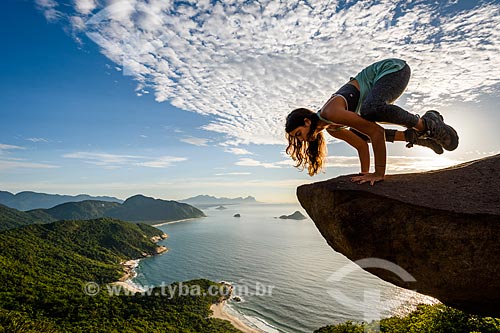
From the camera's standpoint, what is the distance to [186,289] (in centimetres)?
5097

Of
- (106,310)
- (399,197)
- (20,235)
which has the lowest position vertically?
→ (106,310)

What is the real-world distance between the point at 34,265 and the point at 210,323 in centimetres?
3938

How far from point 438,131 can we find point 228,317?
47.0 metres

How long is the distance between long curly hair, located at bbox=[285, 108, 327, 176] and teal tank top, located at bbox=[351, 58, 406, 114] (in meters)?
0.62

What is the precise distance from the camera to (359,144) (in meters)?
4.17

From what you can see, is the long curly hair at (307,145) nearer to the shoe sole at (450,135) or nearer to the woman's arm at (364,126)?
the woman's arm at (364,126)

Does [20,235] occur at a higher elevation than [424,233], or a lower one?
lower

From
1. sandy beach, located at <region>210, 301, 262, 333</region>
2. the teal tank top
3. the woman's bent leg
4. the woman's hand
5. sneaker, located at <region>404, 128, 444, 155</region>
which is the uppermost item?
the teal tank top

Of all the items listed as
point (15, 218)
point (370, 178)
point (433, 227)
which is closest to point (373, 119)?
point (370, 178)

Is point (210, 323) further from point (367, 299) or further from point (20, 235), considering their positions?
point (20, 235)

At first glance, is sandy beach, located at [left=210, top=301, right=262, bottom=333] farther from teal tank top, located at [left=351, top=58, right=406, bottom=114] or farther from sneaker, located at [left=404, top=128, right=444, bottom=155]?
teal tank top, located at [left=351, top=58, right=406, bottom=114]

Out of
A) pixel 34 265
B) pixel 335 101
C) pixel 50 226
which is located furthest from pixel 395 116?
pixel 50 226

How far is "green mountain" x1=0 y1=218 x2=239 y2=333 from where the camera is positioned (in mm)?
34625

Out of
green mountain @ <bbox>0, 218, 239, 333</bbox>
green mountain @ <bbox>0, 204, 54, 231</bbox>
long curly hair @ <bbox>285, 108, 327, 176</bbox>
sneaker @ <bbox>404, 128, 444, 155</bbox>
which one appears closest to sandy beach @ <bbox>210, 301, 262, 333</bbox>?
green mountain @ <bbox>0, 218, 239, 333</bbox>
